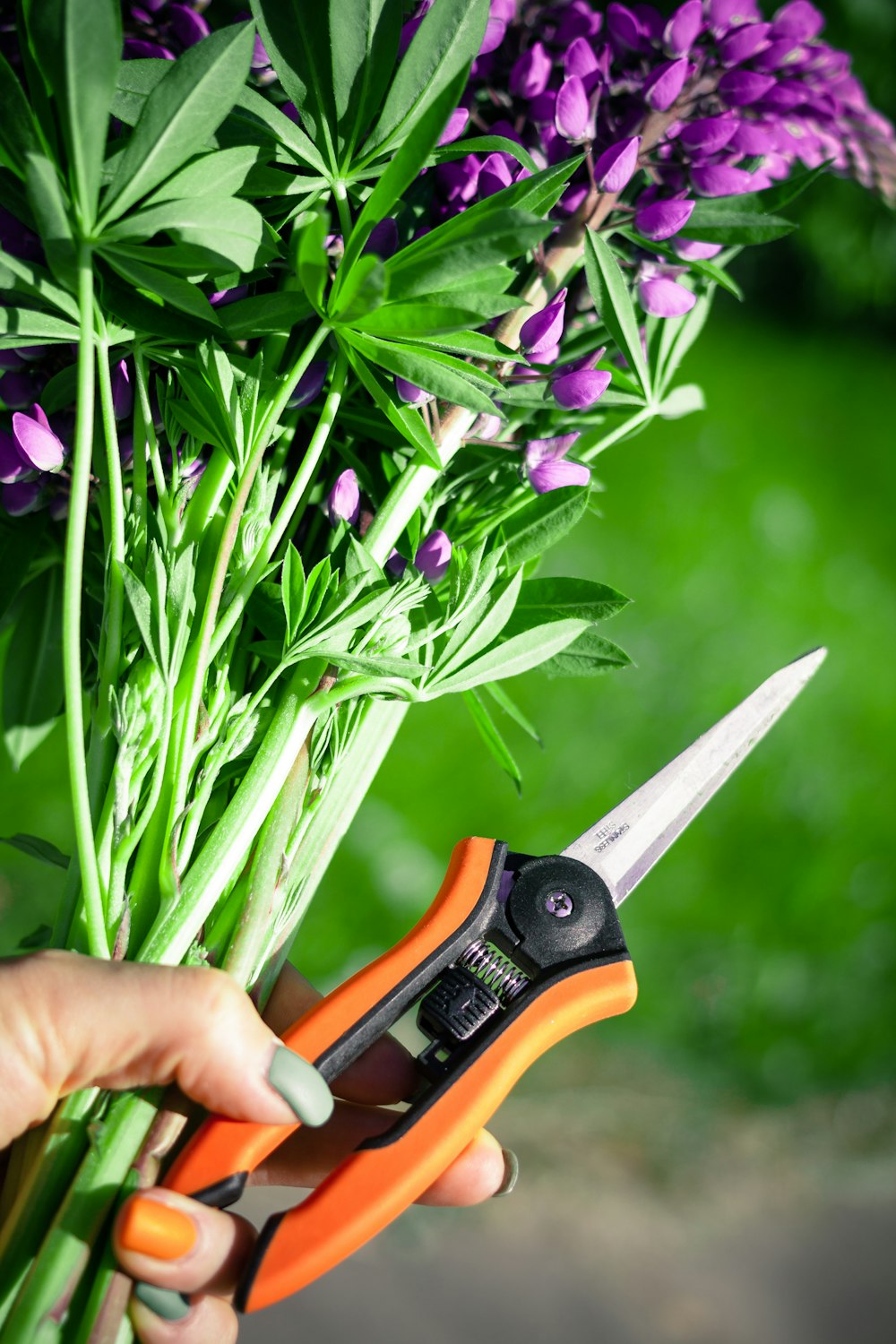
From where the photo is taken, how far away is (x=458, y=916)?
647 millimetres

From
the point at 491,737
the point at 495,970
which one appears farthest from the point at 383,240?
the point at 495,970

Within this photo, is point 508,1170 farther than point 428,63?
Yes

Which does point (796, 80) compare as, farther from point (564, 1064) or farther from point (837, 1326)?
point (837, 1326)

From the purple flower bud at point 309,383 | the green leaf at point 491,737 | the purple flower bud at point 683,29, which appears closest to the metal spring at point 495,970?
the green leaf at point 491,737

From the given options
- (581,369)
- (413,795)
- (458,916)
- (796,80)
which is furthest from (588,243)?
(413,795)

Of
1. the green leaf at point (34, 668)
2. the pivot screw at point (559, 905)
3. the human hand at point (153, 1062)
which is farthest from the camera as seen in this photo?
the green leaf at point (34, 668)

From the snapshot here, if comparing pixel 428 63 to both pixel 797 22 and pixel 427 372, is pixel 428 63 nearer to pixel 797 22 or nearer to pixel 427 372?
pixel 427 372

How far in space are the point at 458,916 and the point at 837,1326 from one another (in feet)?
3.46

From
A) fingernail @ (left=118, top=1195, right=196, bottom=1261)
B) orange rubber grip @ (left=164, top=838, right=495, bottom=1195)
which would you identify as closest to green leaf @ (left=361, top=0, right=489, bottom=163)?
orange rubber grip @ (left=164, top=838, right=495, bottom=1195)

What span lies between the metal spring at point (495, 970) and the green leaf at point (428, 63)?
45cm

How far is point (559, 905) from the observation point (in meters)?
0.66

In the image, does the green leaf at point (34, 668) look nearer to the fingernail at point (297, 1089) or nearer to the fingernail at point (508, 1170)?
the fingernail at point (297, 1089)

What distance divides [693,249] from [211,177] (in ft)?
0.97

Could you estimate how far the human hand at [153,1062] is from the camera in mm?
552
